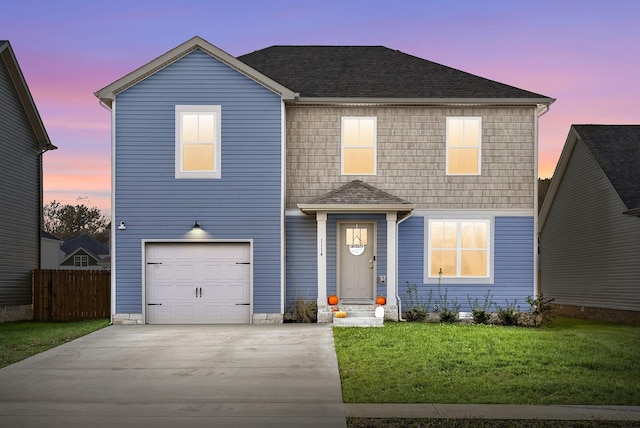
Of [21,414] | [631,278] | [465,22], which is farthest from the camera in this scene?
[631,278]

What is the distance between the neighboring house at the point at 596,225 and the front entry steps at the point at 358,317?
26.4 ft

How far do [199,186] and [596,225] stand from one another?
543 inches

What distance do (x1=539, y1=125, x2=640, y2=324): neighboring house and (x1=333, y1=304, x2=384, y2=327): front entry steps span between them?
805 cm

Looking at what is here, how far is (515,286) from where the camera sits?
1925 cm

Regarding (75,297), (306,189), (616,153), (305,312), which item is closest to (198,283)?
(305,312)

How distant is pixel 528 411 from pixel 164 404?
474 cm

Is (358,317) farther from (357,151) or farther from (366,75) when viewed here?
(366,75)

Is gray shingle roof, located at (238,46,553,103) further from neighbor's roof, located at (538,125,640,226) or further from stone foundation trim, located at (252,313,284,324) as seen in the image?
stone foundation trim, located at (252,313,284,324)

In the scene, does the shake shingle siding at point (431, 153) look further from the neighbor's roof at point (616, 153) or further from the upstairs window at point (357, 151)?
the neighbor's roof at point (616, 153)

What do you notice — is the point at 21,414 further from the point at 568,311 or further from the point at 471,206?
the point at 568,311

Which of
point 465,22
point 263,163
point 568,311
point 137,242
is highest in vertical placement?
point 465,22

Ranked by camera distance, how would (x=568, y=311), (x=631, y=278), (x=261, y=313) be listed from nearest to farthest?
(x=261, y=313) < (x=631, y=278) < (x=568, y=311)

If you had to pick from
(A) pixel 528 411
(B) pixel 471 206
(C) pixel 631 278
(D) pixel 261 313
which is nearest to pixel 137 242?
(D) pixel 261 313

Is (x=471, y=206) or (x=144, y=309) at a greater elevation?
(x=471, y=206)
